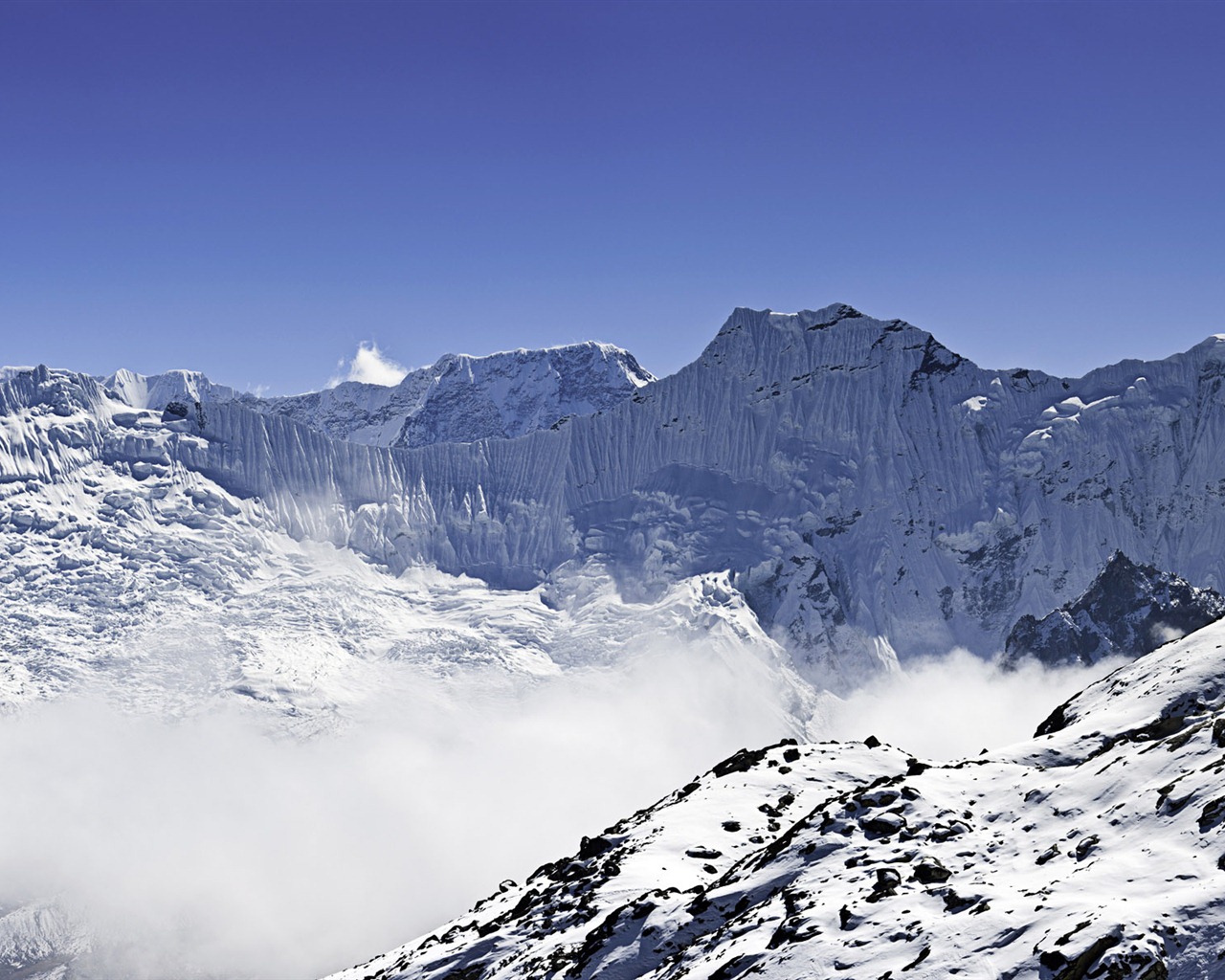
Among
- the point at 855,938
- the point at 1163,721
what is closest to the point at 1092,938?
the point at 855,938

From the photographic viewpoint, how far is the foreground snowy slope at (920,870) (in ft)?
178

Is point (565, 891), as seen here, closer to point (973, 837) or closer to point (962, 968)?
point (973, 837)

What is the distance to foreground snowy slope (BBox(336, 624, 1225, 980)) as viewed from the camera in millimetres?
54125

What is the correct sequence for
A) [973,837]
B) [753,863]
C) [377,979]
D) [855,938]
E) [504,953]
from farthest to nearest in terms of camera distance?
1. [377,979]
2. [504,953]
3. [753,863]
4. [973,837]
5. [855,938]

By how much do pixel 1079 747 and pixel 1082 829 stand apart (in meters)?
28.1

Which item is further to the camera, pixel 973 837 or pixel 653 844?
pixel 653 844

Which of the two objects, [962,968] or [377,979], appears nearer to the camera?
[962,968]

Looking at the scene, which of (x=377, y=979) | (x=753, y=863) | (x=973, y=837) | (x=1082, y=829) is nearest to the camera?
(x=1082, y=829)

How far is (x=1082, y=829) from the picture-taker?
67.0 metres

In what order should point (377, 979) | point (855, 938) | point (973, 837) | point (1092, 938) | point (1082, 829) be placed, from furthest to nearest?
point (377, 979), point (973, 837), point (1082, 829), point (855, 938), point (1092, 938)

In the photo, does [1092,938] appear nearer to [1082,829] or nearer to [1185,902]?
[1185,902]

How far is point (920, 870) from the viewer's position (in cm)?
6700

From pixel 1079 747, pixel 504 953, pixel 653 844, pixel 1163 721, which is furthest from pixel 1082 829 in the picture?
pixel 504 953

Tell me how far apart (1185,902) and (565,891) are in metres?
53.1
